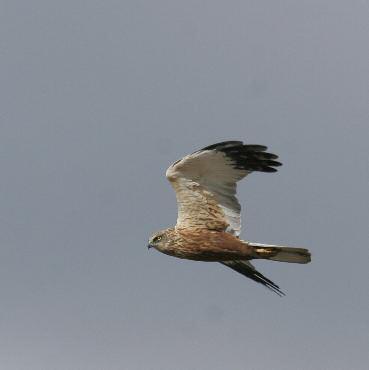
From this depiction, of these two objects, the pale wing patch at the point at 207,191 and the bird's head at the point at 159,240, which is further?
the bird's head at the point at 159,240

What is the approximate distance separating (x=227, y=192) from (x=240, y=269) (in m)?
2.05

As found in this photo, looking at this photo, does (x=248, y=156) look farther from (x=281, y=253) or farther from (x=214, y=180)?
(x=281, y=253)

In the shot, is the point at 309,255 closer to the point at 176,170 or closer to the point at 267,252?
the point at 267,252

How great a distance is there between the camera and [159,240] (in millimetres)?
24156

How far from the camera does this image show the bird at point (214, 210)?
23.5m

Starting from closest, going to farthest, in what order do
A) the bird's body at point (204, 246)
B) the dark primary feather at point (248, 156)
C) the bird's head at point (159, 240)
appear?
the dark primary feather at point (248, 156)
the bird's body at point (204, 246)
the bird's head at point (159, 240)

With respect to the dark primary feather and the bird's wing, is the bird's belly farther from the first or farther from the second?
the dark primary feather

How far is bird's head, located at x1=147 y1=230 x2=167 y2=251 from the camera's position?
79.1ft

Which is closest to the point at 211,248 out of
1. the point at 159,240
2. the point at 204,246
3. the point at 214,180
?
the point at 204,246

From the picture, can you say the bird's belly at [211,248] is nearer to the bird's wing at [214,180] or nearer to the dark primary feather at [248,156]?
the bird's wing at [214,180]

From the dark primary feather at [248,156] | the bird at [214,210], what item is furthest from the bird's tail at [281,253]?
the dark primary feather at [248,156]

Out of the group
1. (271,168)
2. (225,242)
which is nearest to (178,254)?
(225,242)

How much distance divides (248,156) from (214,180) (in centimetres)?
86

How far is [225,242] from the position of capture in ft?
78.6
